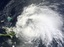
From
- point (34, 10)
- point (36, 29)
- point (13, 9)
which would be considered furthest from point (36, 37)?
point (13, 9)

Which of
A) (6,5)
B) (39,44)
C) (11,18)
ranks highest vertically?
(6,5)

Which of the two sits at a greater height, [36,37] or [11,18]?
[11,18]

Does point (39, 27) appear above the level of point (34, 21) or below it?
below

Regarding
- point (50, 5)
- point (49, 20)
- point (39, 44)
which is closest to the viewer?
point (39, 44)

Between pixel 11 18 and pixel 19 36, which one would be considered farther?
pixel 11 18

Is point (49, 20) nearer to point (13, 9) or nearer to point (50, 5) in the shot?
point (50, 5)

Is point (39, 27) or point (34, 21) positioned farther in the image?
point (34, 21)

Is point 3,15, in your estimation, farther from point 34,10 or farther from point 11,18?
point 34,10

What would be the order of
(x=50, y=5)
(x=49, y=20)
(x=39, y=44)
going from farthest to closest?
(x=50, y=5) < (x=49, y=20) < (x=39, y=44)
